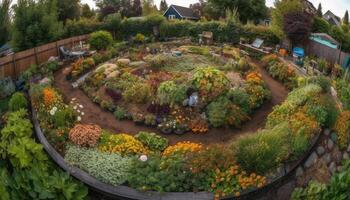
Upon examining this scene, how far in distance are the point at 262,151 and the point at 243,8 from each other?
27589 millimetres

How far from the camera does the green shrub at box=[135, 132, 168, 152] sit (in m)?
9.24

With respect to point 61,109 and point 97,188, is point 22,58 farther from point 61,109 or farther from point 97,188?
point 97,188

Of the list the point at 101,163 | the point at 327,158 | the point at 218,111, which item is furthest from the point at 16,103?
the point at 327,158

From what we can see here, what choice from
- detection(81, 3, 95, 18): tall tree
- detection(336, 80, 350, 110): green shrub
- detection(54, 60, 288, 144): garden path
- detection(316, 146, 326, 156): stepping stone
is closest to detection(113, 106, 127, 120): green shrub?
detection(54, 60, 288, 144): garden path

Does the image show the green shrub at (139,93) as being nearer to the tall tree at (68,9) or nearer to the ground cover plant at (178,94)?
the ground cover plant at (178,94)

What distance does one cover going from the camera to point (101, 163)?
8.23 m

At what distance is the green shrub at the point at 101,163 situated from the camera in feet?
25.7

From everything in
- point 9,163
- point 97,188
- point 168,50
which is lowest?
point 97,188

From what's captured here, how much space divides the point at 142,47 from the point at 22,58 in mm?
6611

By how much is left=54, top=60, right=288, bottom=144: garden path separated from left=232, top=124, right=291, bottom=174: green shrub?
192 centimetres

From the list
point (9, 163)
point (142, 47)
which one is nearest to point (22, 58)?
point (142, 47)

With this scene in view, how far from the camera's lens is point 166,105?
11.2 m

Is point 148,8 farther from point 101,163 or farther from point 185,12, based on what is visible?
point 101,163

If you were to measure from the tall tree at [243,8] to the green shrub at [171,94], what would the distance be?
22.5 meters
